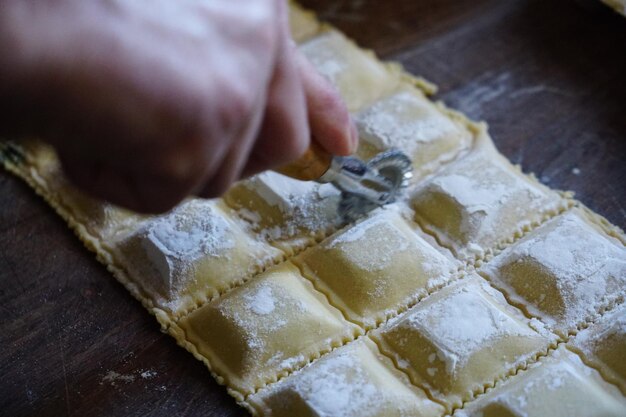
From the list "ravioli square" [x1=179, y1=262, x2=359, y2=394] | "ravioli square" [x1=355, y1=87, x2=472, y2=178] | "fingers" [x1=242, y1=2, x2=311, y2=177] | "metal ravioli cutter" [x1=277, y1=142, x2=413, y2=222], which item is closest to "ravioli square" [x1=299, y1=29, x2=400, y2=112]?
"ravioli square" [x1=355, y1=87, x2=472, y2=178]

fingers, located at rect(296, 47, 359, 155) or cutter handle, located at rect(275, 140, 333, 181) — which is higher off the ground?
fingers, located at rect(296, 47, 359, 155)

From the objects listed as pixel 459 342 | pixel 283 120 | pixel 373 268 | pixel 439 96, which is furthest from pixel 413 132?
pixel 283 120

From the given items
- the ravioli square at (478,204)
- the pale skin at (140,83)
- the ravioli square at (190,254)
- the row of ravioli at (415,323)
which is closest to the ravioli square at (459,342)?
the row of ravioli at (415,323)

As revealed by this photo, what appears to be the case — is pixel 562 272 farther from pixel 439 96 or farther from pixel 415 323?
pixel 439 96

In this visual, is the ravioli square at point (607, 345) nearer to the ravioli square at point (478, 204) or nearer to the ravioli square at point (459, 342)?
the ravioli square at point (459, 342)

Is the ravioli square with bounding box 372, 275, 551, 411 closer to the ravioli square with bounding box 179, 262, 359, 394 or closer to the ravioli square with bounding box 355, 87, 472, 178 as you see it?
the ravioli square with bounding box 179, 262, 359, 394
